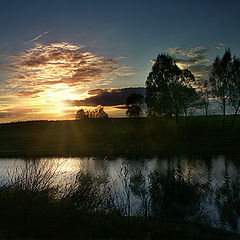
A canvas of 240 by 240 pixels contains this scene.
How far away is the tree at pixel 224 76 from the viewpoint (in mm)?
54691

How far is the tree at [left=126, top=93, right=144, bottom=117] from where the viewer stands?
9000 cm

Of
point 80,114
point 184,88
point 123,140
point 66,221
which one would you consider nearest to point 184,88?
point 184,88

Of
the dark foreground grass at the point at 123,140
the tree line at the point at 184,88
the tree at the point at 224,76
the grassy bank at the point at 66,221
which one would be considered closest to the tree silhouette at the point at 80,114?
the dark foreground grass at the point at 123,140

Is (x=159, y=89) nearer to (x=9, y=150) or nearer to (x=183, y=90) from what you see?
(x=183, y=90)

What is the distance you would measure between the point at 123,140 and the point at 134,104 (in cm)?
3729

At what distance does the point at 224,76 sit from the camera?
55219 mm

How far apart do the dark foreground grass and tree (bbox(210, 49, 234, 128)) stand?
26.3 ft

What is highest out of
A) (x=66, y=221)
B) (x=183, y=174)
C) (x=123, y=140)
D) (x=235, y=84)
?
(x=235, y=84)

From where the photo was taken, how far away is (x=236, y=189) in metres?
20.2

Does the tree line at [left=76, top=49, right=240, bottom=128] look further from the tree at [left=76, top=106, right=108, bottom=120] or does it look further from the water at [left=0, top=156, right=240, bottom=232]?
the tree at [left=76, top=106, right=108, bottom=120]

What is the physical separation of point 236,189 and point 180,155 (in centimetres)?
2414

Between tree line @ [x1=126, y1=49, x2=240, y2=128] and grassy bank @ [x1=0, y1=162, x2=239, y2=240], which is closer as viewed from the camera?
grassy bank @ [x1=0, y1=162, x2=239, y2=240]

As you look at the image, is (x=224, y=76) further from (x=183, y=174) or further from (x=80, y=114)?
(x=80, y=114)

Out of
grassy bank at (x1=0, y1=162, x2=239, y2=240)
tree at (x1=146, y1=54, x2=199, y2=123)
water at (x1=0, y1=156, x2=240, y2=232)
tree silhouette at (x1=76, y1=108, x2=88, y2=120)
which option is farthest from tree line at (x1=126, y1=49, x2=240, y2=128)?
tree silhouette at (x1=76, y1=108, x2=88, y2=120)
